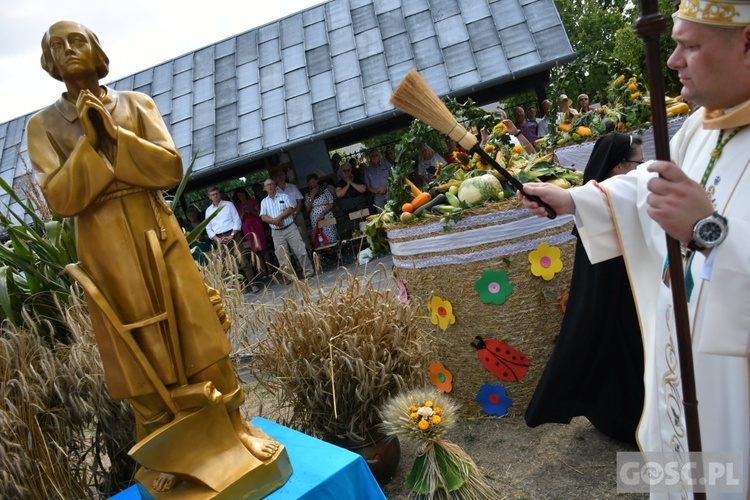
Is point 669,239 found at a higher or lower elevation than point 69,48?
lower

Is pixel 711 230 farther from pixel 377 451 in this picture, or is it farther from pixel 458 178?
pixel 458 178

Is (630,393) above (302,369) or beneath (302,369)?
beneath

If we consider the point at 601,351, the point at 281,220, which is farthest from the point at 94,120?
the point at 281,220

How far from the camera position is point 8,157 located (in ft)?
39.0

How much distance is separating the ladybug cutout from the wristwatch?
7.44 feet

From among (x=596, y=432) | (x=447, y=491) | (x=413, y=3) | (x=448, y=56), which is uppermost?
(x=413, y=3)

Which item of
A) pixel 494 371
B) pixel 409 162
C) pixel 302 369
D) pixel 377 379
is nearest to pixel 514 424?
pixel 494 371

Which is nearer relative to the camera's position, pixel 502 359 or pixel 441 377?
pixel 502 359

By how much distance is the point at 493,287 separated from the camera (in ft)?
11.3

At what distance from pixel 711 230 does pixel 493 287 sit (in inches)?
83.9

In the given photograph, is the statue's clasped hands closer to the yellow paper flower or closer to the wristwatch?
the wristwatch

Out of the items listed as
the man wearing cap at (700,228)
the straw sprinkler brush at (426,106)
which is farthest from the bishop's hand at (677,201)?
the straw sprinkler brush at (426,106)

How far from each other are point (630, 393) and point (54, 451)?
303 cm

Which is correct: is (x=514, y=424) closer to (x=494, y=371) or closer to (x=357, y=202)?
(x=494, y=371)
